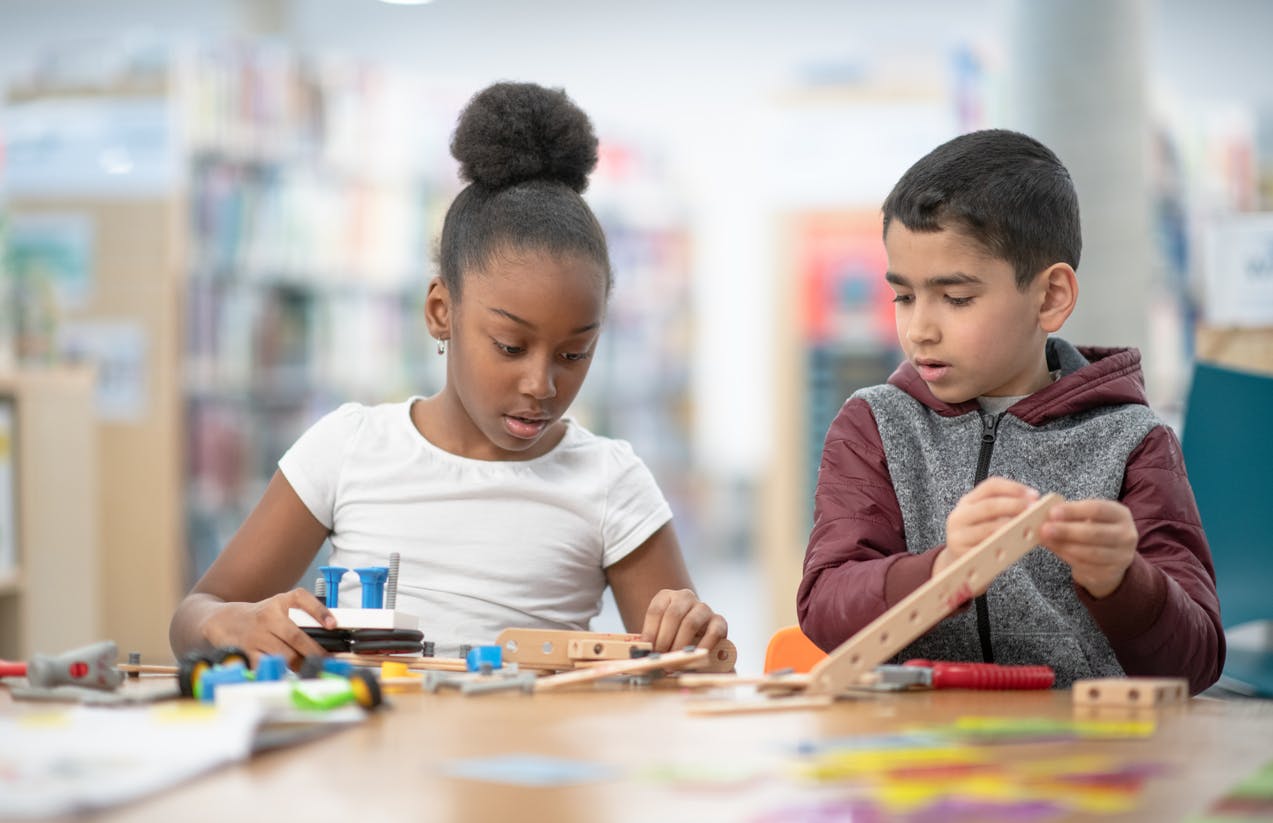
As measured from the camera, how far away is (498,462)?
1.60m

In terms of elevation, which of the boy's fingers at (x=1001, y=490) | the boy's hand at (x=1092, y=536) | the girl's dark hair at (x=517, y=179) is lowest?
the boy's hand at (x=1092, y=536)

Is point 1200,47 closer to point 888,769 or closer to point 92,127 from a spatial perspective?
point 92,127

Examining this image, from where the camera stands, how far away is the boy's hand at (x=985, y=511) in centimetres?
96

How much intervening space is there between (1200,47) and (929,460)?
6.18 m

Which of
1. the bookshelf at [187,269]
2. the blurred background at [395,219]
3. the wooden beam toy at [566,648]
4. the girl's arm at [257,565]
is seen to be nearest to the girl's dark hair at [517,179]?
the girl's arm at [257,565]

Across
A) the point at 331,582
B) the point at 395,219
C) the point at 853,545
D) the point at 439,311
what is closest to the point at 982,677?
the point at 853,545

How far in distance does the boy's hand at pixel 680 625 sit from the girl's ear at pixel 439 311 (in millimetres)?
555

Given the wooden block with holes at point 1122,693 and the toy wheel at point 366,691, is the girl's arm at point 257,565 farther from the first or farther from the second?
the wooden block with holes at point 1122,693

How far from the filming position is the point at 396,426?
1.63m

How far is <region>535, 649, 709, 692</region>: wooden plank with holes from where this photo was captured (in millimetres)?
998

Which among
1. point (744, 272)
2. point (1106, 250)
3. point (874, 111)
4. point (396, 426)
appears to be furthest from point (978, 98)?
point (396, 426)

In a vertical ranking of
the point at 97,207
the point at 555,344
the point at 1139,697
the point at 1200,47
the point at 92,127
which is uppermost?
the point at 1200,47

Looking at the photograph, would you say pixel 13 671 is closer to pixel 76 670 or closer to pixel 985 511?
pixel 76 670

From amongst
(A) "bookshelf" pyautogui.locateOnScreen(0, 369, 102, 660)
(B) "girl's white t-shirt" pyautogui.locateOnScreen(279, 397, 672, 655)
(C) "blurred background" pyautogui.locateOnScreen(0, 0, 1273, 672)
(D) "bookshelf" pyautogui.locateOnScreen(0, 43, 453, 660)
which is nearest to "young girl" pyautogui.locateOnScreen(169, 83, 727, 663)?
(B) "girl's white t-shirt" pyautogui.locateOnScreen(279, 397, 672, 655)
